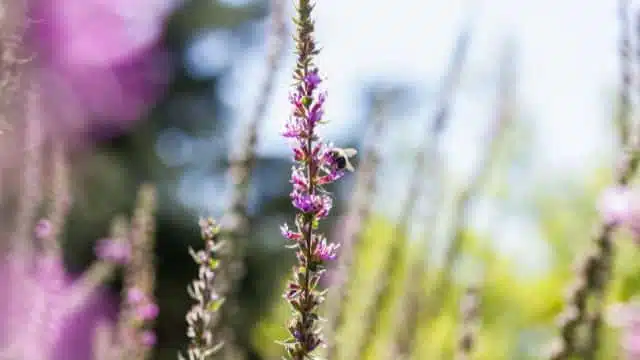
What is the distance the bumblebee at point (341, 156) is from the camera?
19.4 inches

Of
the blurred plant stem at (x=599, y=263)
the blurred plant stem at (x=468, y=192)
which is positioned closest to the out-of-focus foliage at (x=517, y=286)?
the blurred plant stem at (x=468, y=192)

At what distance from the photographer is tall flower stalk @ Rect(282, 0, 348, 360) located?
0.48m

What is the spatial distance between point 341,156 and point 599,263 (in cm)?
41

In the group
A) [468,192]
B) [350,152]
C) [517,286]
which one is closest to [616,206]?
[350,152]

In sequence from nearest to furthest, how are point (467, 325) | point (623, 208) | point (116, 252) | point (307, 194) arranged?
point (307, 194), point (623, 208), point (467, 325), point (116, 252)

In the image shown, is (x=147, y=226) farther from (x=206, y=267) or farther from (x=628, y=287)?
(x=628, y=287)

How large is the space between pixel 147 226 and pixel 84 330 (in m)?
4.21

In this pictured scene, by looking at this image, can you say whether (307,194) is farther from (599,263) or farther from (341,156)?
(599,263)

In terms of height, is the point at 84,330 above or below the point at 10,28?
below

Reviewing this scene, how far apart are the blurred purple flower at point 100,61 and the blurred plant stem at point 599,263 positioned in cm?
356

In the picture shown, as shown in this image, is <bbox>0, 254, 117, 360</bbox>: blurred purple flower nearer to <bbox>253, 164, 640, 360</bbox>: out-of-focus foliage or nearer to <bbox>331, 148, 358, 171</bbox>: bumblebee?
<bbox>331, 148, 358, 171</bbox>: bumblebee

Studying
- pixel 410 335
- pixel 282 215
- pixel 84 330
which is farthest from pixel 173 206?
pixel 410 335

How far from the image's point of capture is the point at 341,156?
0.54m

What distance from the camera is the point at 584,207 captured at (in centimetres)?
321
